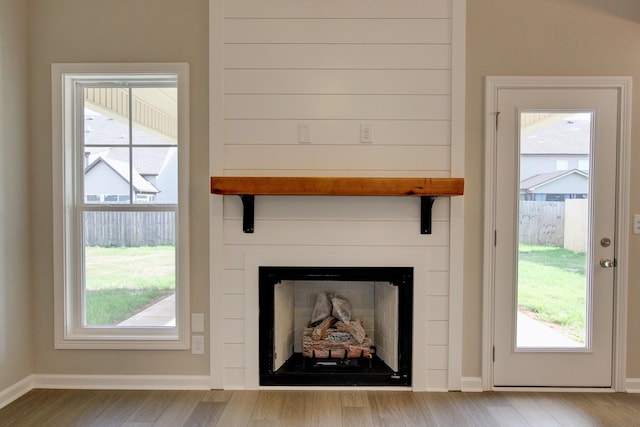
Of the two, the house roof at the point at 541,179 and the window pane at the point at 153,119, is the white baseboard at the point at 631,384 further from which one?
the window pane at the point at 153,119

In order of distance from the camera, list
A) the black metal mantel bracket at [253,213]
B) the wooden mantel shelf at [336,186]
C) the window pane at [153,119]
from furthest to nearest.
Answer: the window pane at [153,119] → the black metal mantel bracket at [253,213] → the wooden mantel shelf at [336,186]

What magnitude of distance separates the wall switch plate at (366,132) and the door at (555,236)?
0.80 metres

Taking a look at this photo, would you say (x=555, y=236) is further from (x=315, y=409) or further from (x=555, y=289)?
(x=315, y=409)

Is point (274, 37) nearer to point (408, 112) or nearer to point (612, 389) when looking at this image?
point (408, 112)

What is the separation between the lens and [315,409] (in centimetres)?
220

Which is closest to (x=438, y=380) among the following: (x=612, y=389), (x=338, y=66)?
(x=612, y=389)

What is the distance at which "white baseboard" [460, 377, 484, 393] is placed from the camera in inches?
95.4

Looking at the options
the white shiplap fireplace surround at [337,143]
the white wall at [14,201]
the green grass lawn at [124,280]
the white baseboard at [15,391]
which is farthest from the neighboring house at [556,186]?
the white baseboard at [15,391]

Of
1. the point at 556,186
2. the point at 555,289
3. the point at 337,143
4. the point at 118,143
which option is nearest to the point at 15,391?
the point at 118,143

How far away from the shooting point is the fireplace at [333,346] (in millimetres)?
2420

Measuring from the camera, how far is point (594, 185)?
95.0 inches

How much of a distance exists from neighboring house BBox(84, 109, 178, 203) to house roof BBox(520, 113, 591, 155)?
7.56 ft

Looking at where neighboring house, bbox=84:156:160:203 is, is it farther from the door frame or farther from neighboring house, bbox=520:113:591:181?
neighboring house, bbox=520:113:591:181

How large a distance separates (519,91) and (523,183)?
1.91 feet
